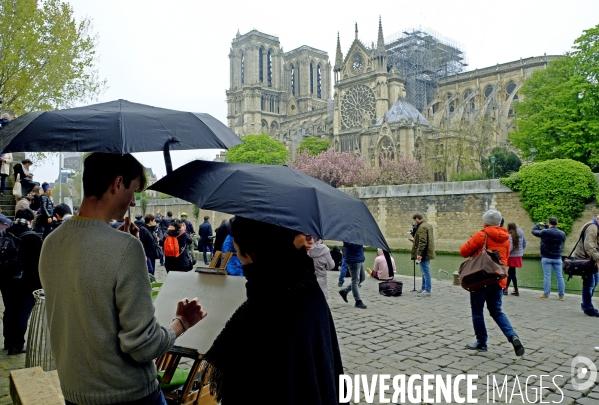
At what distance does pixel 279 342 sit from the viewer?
189 centimetres

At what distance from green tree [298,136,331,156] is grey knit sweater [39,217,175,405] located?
5965cm

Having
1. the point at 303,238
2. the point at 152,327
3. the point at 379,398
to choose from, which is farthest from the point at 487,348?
the point at 152,327

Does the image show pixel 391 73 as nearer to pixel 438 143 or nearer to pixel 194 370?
pixel 438 143

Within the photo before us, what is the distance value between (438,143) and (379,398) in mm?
42142

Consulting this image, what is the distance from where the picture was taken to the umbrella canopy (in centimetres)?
208

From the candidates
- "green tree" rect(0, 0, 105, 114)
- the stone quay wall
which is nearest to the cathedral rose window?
the stone quay wall

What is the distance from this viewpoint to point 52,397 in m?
2.83

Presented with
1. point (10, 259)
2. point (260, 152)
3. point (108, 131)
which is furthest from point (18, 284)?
point (260, 152)

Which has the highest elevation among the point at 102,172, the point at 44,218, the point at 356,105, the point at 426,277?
the point at 356,105

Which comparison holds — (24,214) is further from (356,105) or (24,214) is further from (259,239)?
(356,105)

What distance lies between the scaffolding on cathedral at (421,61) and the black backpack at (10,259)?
59.1m

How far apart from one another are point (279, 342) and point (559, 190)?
23.2m

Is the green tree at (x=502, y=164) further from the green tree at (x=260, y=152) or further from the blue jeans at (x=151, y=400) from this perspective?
the blue jeans at (x=151, y=400)

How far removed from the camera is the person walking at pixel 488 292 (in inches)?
220
